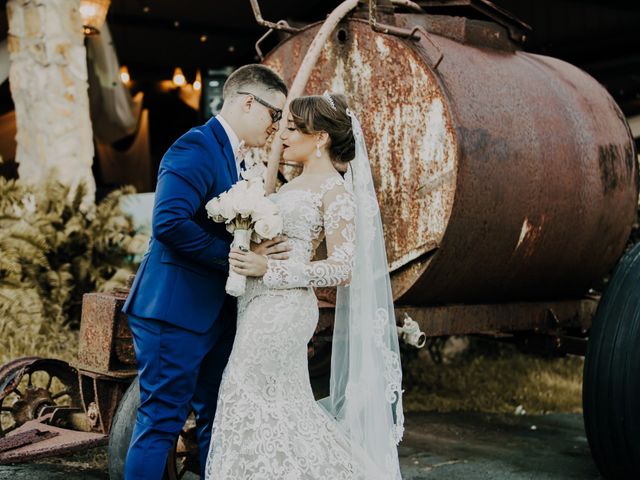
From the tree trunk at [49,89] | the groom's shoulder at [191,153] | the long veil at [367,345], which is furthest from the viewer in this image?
the tree trunk at [49,89]

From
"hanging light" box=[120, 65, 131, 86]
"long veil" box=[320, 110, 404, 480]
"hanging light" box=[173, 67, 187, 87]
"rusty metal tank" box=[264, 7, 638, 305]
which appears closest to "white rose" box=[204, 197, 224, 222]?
"long veil" box=[320, 110, 404, 480]

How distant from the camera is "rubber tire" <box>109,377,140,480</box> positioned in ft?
11.2

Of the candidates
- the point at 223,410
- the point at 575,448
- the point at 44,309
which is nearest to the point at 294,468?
the point at 223,410

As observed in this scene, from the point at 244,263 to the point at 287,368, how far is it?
49 centimetres

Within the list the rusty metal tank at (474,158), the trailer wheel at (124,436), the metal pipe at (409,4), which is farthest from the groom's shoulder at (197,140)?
the metal pipe at (409,4)

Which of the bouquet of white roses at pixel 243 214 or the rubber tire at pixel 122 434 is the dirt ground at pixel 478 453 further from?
the bouquet of white roses at pixel 243 214

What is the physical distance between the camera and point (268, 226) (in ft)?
10.3

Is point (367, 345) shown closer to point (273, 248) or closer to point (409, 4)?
point (273, 248)

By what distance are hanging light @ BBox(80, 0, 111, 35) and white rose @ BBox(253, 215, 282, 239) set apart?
5.43 m

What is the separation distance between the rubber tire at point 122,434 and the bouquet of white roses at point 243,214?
28.0 inches

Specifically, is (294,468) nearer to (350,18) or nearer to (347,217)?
(347,217)

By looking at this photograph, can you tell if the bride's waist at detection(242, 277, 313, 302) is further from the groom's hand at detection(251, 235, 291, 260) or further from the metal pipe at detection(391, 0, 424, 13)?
the metal pipe at detection(391, 0, 424, 13)

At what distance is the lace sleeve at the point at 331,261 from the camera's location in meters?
3.26

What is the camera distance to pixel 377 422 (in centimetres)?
353
